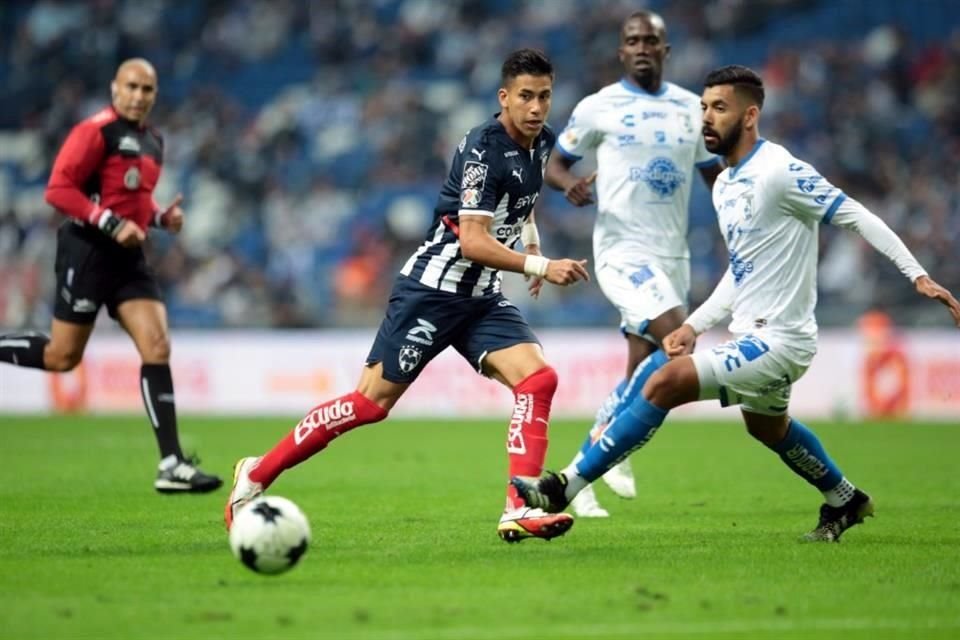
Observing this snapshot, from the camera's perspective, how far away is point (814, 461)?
8078 millimetres

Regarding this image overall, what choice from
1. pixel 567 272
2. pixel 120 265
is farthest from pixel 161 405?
pixel 567 272

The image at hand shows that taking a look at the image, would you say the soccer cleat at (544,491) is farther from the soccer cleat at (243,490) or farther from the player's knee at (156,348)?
the player's knee at (156,348)

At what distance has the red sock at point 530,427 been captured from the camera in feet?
25.8

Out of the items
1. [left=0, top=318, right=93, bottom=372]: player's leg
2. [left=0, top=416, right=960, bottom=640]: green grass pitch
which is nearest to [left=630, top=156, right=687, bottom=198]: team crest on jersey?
[left=0, top=416, right=960, bottom=640]: green grass pitch

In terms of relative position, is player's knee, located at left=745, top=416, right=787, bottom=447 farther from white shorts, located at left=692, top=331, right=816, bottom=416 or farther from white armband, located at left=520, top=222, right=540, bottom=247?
white armband, located at left=520, top=222, right=540, bottom=247

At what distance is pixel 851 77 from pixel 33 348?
16.7 meters

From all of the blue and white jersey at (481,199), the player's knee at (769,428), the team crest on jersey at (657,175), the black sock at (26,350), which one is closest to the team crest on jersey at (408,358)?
the blue and white jersey at (481,199)

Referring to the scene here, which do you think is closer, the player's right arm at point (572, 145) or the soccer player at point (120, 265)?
the player's right arm at point (572, 145)

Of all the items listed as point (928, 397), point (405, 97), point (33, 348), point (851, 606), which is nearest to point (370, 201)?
point (405, 97)

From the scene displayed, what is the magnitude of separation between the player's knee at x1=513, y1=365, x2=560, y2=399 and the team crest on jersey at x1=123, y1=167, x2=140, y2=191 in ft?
13.4

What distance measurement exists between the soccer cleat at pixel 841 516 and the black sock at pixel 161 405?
471cm

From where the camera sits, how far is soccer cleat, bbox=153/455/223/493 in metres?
10.5

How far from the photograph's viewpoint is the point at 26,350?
35.8ft

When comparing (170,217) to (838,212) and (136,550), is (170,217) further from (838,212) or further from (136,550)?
(838,212)
